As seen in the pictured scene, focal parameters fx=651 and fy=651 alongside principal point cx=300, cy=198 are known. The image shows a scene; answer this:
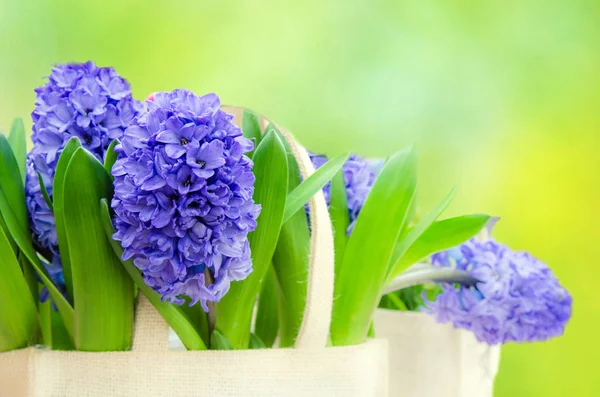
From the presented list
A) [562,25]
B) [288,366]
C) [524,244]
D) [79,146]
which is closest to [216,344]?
[288,366]

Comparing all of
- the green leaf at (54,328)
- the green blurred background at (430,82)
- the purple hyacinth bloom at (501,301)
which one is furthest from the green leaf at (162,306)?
the green blurred background at (430,82)

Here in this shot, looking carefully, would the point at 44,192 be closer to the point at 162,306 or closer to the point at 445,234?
the point at 162,306

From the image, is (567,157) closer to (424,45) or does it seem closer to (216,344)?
(424,45)

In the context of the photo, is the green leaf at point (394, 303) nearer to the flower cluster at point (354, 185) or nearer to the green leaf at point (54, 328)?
the flower cluster at point (354, 185)

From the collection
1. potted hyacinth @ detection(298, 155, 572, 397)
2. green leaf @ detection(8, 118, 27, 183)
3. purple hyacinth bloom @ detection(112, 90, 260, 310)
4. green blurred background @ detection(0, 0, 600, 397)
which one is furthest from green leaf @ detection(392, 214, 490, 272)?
green blurred background @ detection(0, 0, 600, 397)

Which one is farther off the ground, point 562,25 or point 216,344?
point 562,25
